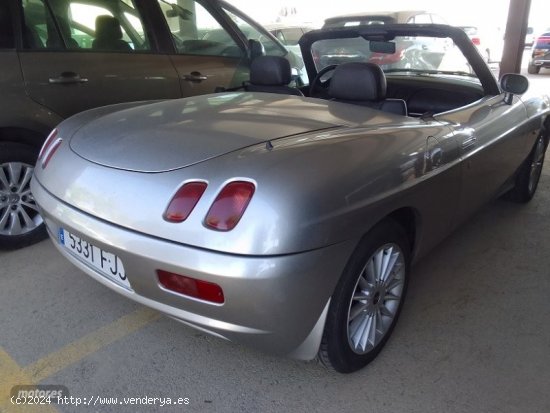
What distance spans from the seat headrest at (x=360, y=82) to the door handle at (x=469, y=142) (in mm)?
464

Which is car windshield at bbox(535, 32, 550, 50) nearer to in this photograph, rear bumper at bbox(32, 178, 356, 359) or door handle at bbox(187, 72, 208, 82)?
door handle at bbox(187, 72, 208, 82)

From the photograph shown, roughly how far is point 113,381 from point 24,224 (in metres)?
1.64

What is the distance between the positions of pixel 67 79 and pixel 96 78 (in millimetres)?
205

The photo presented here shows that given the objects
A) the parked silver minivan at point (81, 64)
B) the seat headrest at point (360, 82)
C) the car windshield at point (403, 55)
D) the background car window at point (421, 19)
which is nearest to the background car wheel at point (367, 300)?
the seat headrest at point (360, 82)

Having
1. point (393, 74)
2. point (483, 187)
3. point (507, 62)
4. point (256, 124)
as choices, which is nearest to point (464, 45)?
point (483, 187)

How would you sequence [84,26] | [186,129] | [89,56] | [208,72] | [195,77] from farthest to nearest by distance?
[208,72], [195,77], [84,26], [89,56], [186,129]

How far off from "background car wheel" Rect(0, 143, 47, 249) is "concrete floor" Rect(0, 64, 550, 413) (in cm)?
27

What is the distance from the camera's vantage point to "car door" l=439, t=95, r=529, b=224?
2.49 m

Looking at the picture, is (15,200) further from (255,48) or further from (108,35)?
A: (255,48)

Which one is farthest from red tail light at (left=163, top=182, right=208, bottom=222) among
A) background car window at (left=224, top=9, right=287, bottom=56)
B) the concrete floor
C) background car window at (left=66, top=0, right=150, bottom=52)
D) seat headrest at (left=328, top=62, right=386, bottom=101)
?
background car window at (left=224, top=9, right=287, bottom=56)

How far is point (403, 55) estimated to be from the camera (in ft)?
15.2

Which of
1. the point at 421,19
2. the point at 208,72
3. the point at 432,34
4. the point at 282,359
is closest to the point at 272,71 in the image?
the point at 432,34

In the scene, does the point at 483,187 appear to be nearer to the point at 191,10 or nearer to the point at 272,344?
the point at 272,344

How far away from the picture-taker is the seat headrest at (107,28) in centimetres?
349
